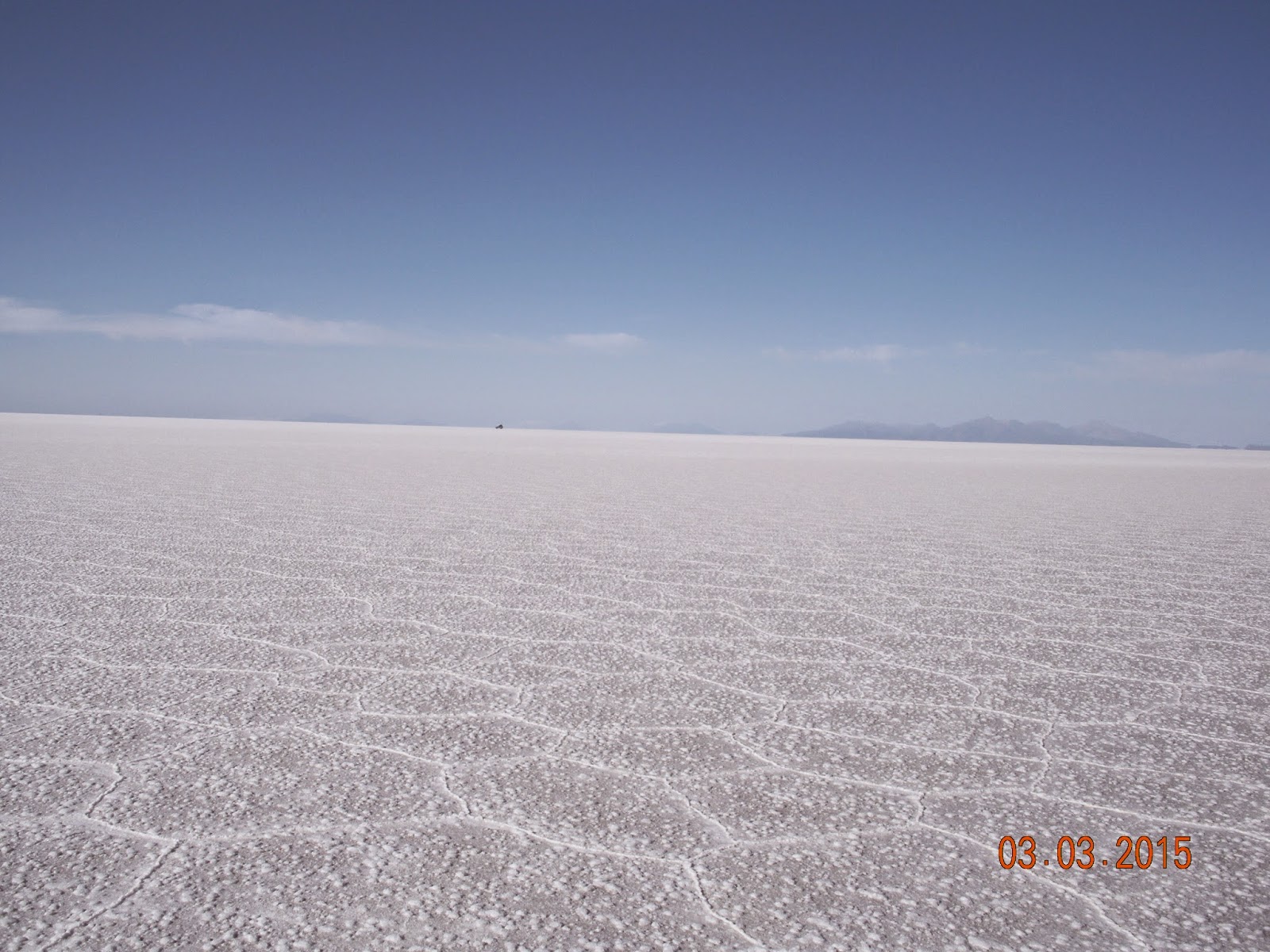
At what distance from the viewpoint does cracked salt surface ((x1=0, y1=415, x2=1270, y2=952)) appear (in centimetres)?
140

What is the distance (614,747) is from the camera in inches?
82.5

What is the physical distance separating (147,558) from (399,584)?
60.6 inches

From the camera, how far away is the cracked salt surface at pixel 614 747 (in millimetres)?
1404

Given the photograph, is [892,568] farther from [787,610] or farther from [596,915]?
[596,915]
